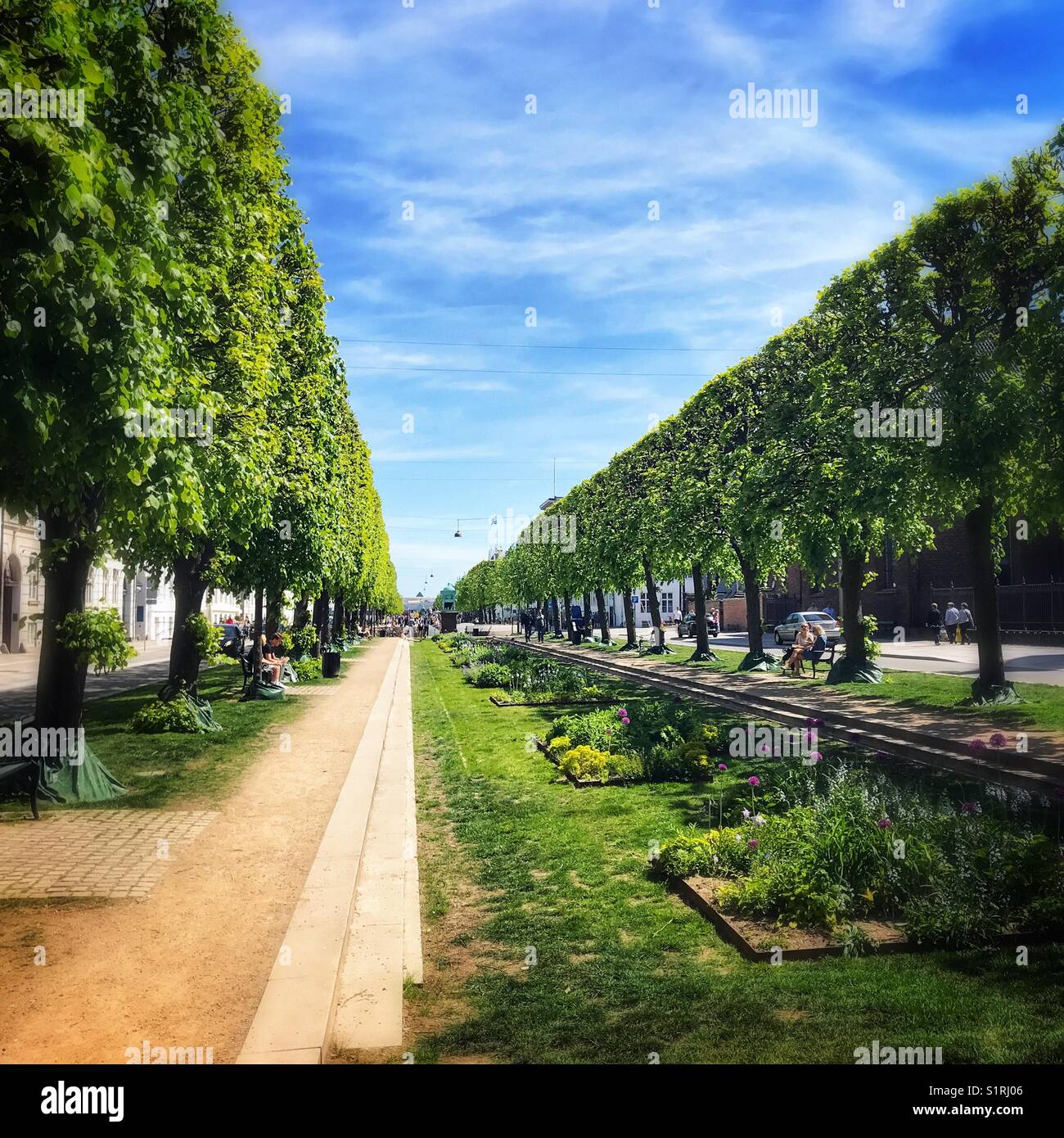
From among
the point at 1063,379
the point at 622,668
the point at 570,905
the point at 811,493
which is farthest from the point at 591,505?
the point at 570,905

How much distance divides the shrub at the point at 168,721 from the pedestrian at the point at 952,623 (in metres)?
34.6

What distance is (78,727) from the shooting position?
429 inches

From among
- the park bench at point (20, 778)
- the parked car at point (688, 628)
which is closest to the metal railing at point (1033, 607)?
the parked car at point (688, 628)

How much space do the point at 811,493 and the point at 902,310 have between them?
4368mm

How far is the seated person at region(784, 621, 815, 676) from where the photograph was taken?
26.0 m

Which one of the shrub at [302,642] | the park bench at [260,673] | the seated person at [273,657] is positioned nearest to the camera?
the park bench at [260,673]

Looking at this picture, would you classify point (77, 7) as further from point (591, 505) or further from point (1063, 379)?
point (591, 505)

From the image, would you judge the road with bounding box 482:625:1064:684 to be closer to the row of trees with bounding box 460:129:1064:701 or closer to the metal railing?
the metal railing

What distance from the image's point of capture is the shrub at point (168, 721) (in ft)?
51.0

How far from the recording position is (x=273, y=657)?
2448 centimetres

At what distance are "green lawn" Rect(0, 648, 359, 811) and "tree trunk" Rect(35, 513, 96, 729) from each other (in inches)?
47.0

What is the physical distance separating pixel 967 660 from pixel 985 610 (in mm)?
13253

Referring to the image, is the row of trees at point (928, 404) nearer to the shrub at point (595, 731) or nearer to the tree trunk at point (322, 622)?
the shrub at point (595, 731)

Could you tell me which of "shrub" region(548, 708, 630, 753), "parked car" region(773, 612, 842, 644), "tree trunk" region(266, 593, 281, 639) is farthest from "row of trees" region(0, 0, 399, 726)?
"parked car" region(773, 612, 842, 644)
